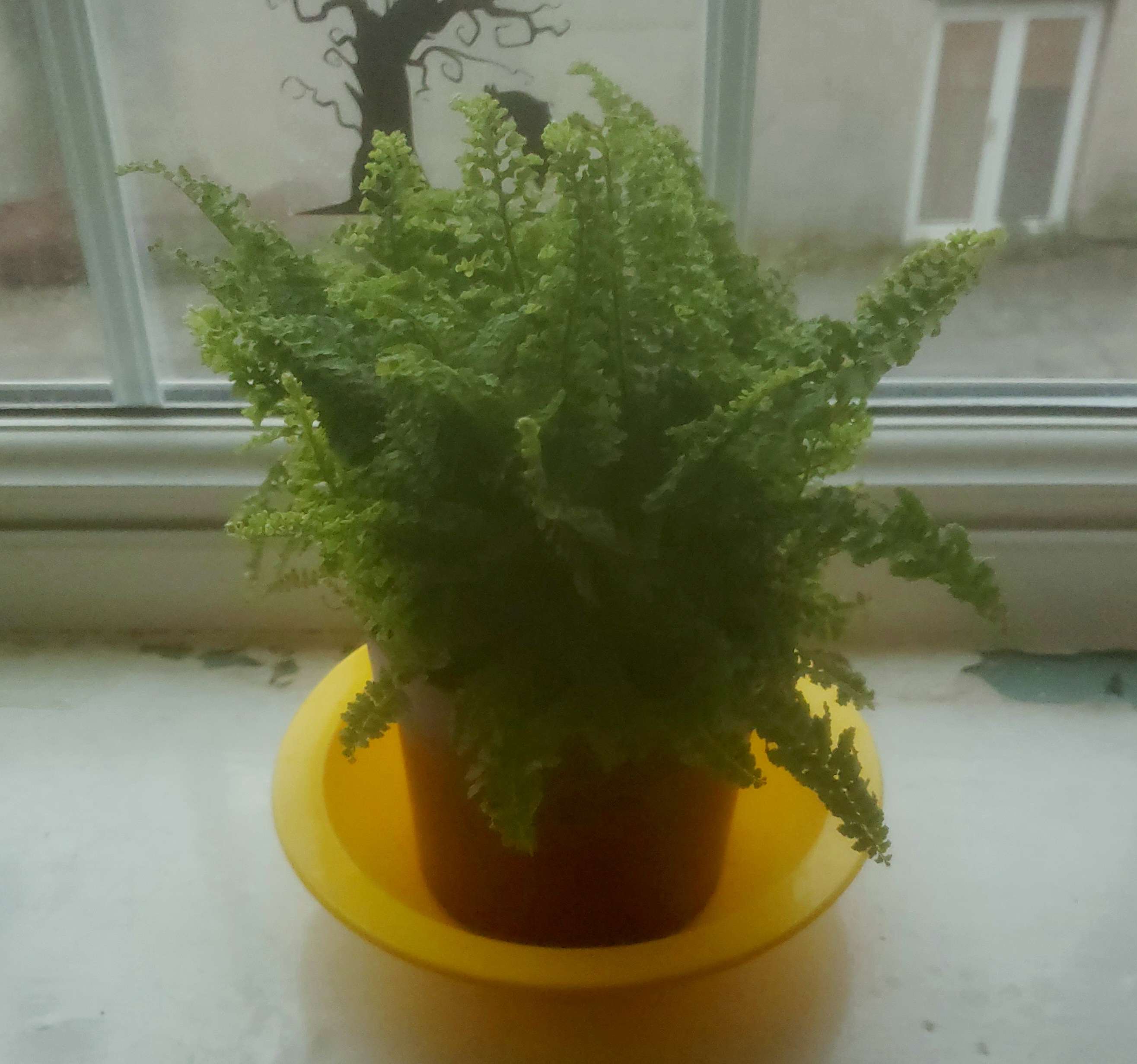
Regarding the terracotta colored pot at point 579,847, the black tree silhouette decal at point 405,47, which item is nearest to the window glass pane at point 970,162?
the black tree silhouette decal at point 405,47

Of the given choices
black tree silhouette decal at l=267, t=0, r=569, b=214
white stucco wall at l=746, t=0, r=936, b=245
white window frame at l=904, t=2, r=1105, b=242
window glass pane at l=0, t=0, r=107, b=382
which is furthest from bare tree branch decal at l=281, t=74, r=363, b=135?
white window frame at l=904, t=2, r=1105, b=242

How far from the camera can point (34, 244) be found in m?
0.75

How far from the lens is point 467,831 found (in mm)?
476

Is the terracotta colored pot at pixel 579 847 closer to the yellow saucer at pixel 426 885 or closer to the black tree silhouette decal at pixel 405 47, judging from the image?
the yellow saucer at pixel 426 885

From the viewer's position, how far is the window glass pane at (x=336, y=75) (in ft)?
2.23

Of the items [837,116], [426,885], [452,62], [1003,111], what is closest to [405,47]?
[452,62]

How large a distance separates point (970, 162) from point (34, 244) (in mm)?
644

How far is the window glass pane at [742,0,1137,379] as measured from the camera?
70 centimetres

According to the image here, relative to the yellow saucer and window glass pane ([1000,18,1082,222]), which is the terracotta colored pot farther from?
window glass pane ([1000,18,1082,222])

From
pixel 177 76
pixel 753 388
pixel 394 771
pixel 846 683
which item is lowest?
pixel 394 771

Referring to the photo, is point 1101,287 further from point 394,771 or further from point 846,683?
point 394,771

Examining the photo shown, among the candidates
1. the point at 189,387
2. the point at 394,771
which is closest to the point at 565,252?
the point at 394,771

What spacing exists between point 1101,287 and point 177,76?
25.8 inches

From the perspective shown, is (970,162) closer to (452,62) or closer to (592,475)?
(452,62)
